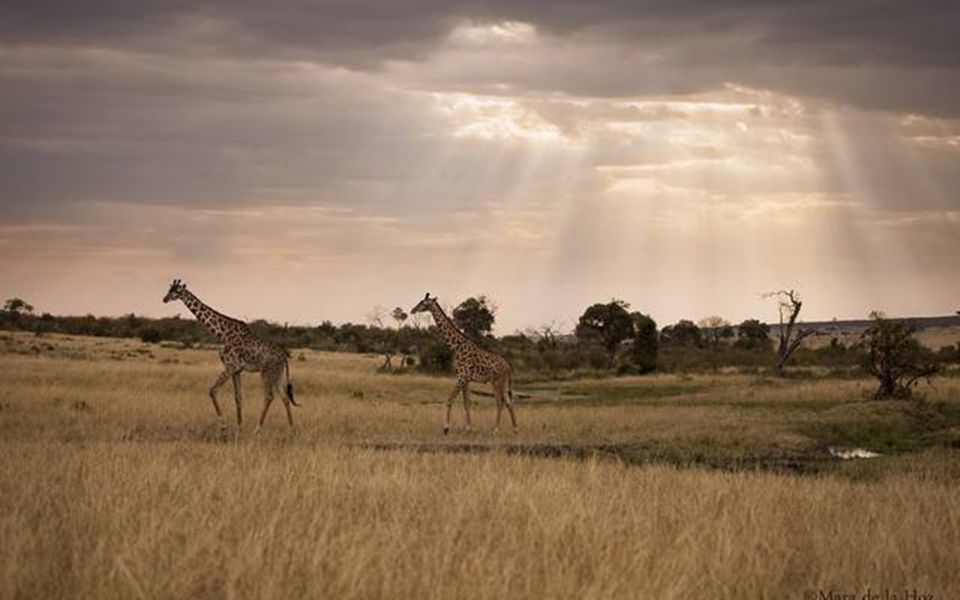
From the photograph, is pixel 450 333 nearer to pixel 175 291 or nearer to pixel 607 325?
pixel 175 291

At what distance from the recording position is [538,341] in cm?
8869

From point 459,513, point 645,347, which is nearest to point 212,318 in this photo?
point 459,513

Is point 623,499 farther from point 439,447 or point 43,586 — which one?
point 439,447

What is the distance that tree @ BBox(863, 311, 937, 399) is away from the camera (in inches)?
1352

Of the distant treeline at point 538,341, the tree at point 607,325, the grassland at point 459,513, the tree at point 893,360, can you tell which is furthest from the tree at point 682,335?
the grassland at point 459,513

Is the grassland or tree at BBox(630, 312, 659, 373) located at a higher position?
tree at BBox(630, 312, 659, 373)

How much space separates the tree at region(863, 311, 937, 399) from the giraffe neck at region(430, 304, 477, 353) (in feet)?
46.3

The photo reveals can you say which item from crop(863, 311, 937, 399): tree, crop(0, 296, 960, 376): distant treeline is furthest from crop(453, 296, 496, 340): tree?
crop(863, 311, 937, 399): tree

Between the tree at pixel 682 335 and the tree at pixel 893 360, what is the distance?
236ft

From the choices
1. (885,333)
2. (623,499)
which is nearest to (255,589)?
(623,499)

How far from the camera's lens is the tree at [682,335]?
10994cm

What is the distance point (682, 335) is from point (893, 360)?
254 feet

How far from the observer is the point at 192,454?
1669 cm

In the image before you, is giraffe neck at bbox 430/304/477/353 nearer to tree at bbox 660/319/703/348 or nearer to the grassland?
the grassland
